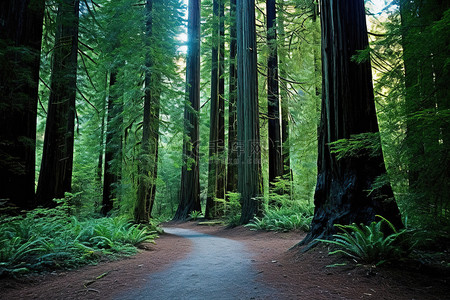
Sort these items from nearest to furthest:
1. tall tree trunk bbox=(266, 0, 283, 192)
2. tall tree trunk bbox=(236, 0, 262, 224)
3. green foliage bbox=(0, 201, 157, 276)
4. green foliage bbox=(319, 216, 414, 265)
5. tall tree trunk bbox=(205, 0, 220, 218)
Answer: green foliage bbox=(319, 216, 414, 265) < green foliage bbox=(0, 201, 157, 276) < tall tree trunk bbox=(236, 0, 262, 224) < tall tree trunk bbox=(266, 0, 283, 192) < tall tree trunk bbox=(205, 0, 220, 218)

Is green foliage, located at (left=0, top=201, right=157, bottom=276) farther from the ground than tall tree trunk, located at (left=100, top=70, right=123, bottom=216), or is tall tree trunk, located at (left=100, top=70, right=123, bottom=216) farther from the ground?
tall tree trunk, located at (left=100, top=70, right=123, bottom=216)

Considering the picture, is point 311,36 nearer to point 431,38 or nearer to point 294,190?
point 294,190

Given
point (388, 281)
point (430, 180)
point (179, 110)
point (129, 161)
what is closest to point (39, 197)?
point (129, 161)

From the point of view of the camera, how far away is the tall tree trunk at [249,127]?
9398 mm

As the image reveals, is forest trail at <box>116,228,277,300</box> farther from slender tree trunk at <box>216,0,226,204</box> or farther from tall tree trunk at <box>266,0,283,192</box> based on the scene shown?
slender tree trunk at <box>216,0,226,204</box>

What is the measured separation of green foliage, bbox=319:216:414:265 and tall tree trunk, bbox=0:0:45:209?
643cm

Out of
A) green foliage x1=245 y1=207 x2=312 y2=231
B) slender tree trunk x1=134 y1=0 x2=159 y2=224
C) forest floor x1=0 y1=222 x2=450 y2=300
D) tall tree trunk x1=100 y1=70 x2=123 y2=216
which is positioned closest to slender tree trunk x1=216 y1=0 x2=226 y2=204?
green foliage x1=245 y1=207 x2=312 y2=231

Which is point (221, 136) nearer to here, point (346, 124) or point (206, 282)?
point (346, 124)

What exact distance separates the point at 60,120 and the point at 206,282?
780cm

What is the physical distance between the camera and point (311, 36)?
11.3 m

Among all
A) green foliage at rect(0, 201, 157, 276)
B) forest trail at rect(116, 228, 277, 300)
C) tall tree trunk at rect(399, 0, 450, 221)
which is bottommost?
forest trail at rect(116, 228, 277, 300)

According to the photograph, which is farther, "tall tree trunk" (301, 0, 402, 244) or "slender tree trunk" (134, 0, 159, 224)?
"slender tree trunk" (134, 0, 159, 224)

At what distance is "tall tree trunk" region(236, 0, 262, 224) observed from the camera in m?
9.40

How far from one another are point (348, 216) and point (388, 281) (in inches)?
45.6
